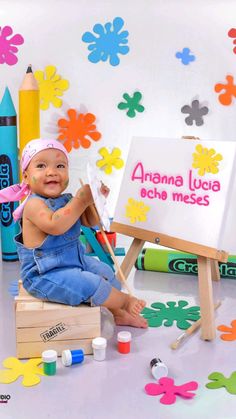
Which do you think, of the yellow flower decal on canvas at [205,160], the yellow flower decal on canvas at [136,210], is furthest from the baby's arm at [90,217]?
the yellow flower decal on canvas at [205,160]

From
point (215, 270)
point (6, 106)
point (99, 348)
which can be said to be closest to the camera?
point (99, 348)

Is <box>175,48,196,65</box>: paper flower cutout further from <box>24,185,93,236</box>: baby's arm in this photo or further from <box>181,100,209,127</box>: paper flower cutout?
<box>24,185,93,236</box>: baby's arm

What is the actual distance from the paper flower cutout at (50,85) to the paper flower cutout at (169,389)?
47.3 inches

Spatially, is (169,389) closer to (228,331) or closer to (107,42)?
(228,331)

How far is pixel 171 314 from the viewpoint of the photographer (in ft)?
5.08

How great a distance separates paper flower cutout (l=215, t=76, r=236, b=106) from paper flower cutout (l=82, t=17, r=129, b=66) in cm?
33

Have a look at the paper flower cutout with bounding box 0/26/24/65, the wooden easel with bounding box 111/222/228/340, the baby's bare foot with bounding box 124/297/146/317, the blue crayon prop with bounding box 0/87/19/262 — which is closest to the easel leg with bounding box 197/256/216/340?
the wooden easel with bounding box 111/222/228/340

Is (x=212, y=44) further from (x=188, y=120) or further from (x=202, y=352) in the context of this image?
(x=202, y=352)

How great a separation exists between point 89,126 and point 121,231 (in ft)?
2.19

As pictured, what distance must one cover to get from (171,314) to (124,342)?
234 millimetres

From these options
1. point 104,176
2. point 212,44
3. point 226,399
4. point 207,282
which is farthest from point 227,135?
point 226,399

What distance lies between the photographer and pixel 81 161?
7.27 ft

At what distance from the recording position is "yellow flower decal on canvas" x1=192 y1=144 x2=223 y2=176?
56.2 inches

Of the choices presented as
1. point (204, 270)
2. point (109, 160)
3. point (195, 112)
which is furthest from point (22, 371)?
point (195, 112)
